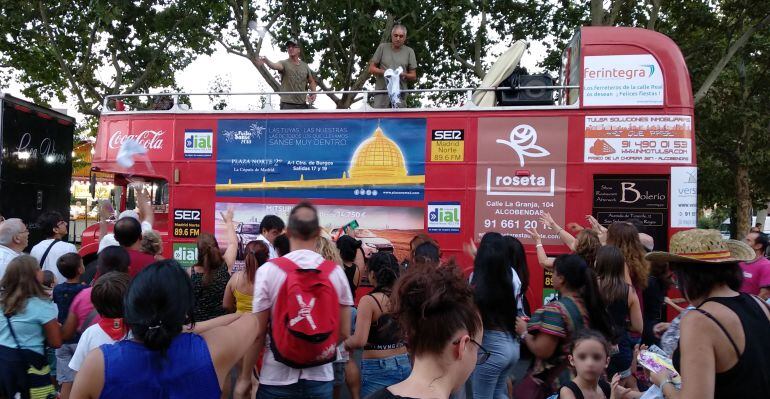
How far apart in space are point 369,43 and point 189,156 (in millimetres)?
8550

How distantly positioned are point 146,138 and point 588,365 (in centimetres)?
767

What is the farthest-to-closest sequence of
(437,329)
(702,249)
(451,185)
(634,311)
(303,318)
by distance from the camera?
(451,185)
(634,311)
(303,318)
(702,249)
(437,329)

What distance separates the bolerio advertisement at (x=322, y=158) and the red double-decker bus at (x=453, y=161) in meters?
0.02

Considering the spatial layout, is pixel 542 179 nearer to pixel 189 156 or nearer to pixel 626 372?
pixel 626 372

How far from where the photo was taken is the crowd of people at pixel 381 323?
217 centimetres

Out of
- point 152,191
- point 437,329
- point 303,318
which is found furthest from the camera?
point 152,191

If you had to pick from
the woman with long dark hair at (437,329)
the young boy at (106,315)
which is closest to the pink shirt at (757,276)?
the woman with long dark hair at (437,329)

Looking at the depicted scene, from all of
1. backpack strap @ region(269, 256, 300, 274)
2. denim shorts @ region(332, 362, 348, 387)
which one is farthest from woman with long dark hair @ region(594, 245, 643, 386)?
backpack strap @ region(269, 256, 300, 274)

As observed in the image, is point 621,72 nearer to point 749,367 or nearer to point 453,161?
point 453,161

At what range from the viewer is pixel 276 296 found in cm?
336

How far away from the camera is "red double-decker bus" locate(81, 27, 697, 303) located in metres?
7.82

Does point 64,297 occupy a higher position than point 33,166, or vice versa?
point 33,166

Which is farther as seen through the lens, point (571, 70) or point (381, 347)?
point (571, 70)

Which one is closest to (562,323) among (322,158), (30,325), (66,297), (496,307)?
(496,307)
